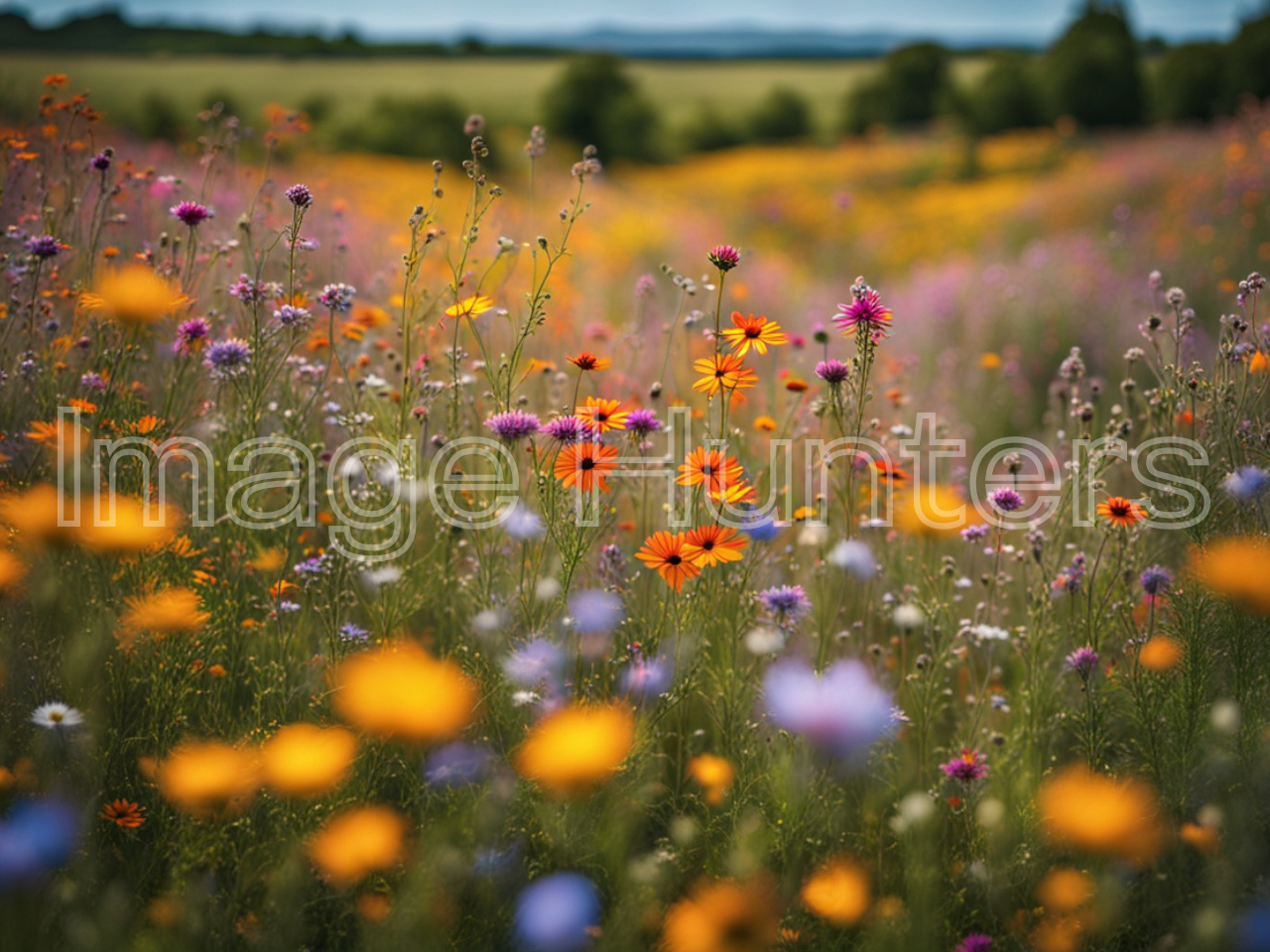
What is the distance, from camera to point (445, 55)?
130 feet

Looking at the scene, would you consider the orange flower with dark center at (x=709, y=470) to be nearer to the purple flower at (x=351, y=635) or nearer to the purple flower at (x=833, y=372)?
the purple flower at (x=833, y=372)

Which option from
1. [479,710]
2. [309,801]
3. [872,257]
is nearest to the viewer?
[309,801]

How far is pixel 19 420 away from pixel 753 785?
2008 mm

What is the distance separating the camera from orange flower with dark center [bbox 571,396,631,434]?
1872 mm

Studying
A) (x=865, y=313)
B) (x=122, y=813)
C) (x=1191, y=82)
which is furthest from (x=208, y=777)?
(x=1191, y=82)

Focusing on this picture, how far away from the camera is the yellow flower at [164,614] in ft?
5.47

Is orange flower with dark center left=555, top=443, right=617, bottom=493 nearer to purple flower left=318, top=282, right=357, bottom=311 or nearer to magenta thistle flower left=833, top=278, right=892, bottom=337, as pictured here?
magenta thistle flower left=833, top=278, right=892, bottom=337

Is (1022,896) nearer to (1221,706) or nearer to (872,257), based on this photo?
(1221,706)

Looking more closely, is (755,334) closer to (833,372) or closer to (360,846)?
(833,372)

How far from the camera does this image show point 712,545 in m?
1.82

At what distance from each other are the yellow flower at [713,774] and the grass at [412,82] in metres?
10.4

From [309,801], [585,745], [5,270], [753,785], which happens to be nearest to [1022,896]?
[753,785]

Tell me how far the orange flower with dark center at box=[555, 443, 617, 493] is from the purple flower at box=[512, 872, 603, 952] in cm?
75

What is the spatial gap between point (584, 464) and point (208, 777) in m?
0.88
